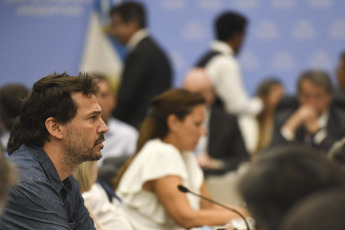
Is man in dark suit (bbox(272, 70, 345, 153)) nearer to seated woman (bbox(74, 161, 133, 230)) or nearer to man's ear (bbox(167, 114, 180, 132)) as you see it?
man's ear (bbox(167, 114, 180, 132))

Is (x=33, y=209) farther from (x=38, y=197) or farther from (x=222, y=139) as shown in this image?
(x=222, y=139)

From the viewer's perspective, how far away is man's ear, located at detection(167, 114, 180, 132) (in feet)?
11.4

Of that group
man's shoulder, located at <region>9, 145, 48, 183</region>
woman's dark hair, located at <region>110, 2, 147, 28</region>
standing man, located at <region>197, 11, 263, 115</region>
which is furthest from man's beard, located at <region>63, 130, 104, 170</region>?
standing man, located at <region>197, 11, 263, 115</region>

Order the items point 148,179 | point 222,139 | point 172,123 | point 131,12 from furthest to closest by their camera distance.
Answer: point 131,12 → point 222,139 → point 172,123 → point 148,179

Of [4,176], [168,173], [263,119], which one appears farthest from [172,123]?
[263,119]

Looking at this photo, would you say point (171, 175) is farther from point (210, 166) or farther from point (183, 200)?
point (210, 166)

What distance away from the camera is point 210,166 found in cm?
491

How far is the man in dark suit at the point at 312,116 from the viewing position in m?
4.83

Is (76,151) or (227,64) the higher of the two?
(76,151)

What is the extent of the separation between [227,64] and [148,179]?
8.75 feet

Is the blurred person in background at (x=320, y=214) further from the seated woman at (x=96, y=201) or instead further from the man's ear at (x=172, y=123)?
the man's ear at (x=172, y=123)

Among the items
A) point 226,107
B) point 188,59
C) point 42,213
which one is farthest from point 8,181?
point 188,59

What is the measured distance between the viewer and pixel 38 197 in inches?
82.7

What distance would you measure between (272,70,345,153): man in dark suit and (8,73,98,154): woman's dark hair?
2.79m
